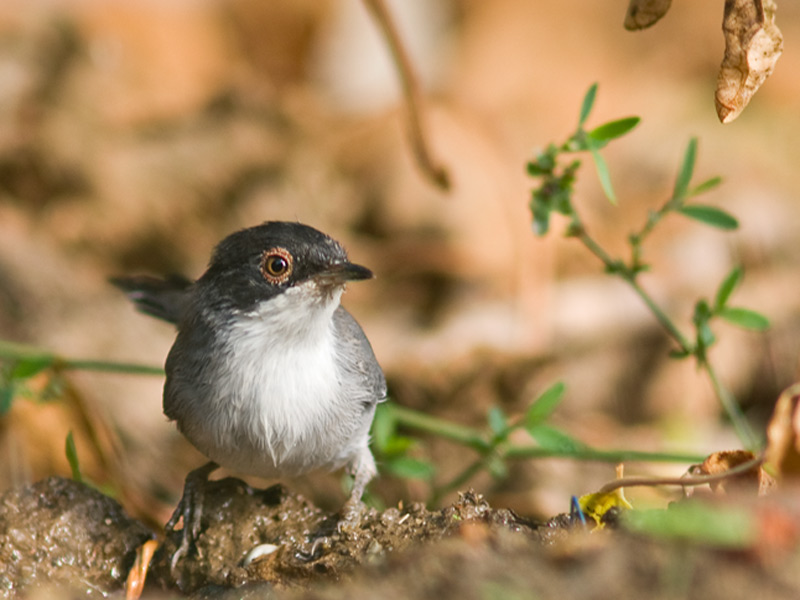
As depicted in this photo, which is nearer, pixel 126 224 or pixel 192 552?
pixel 192 552

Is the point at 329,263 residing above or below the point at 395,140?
below

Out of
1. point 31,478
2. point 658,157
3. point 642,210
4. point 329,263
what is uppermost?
point 658,157

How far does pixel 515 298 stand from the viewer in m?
6.41

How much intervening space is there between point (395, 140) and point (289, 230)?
4.33m

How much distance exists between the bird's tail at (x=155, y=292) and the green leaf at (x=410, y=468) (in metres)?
1.15

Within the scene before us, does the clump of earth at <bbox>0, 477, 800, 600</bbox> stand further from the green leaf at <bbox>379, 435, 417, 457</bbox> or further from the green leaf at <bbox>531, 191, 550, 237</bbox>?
the green leaf at <bbox>531, 191, 550, 237</bbox>

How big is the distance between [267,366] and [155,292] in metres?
1.16

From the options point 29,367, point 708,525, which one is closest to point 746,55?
point 708,525

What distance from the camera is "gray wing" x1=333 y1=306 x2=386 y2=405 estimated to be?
3.48m

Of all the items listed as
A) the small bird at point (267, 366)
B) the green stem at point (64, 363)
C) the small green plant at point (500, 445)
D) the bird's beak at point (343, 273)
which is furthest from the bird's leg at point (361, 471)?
the green stem at point (64, 363)

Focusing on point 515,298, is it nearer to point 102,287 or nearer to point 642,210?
point 642,210

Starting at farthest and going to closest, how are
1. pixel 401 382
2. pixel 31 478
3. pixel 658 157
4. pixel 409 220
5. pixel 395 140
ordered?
1. pixel 658 157
2. pixel 395 140
3. pixel 409 220
4. pixel 401 382
5. pixel 31 478

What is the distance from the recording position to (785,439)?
225 cm

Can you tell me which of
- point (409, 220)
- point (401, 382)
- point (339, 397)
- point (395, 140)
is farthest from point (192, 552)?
point (395, 140)
